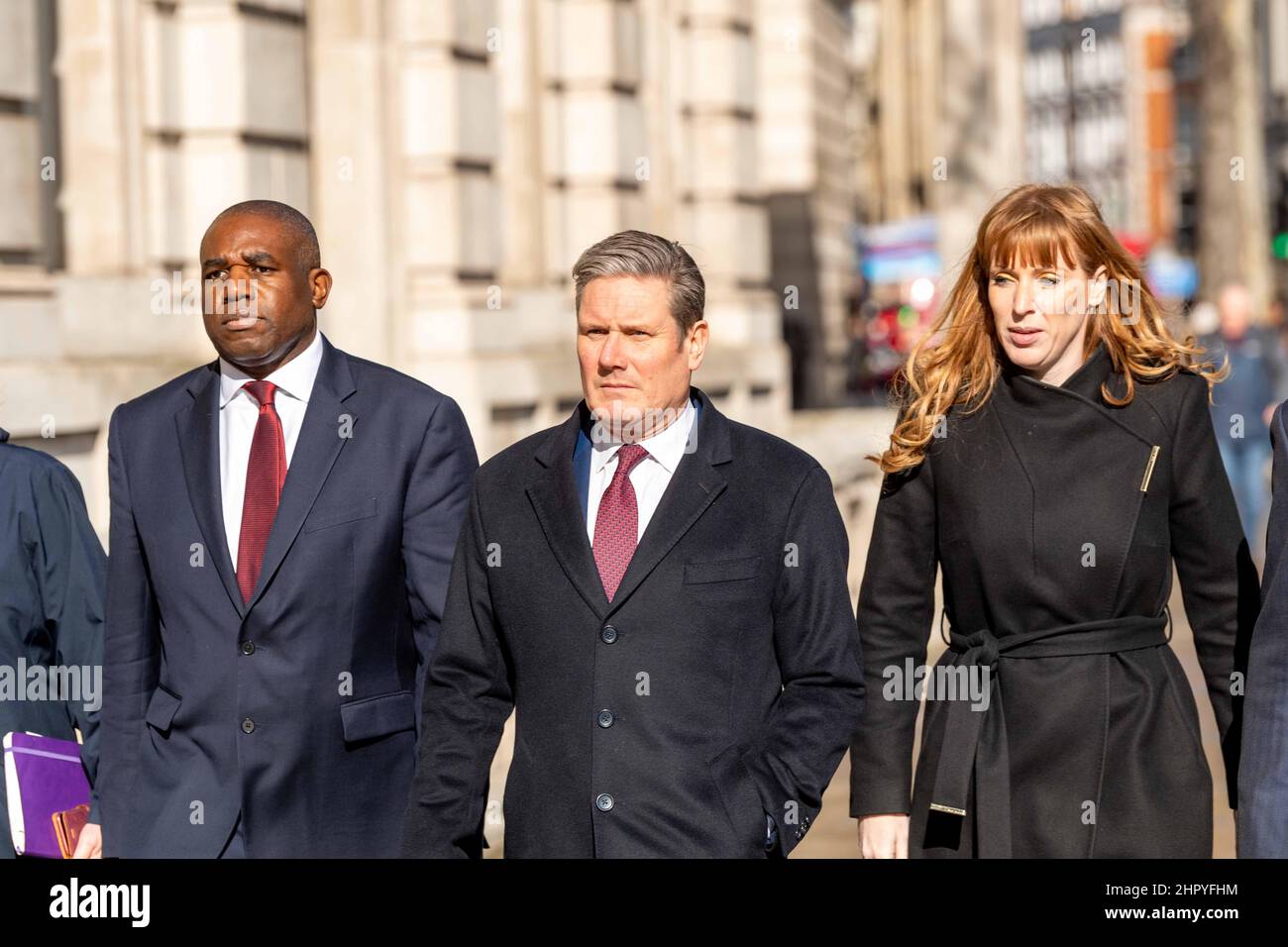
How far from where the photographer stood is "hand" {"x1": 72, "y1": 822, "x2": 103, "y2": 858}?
4.09m

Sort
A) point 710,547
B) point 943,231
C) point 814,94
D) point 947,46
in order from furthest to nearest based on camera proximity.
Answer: point 947,46, point 943,231, point 814,94, point 710,547

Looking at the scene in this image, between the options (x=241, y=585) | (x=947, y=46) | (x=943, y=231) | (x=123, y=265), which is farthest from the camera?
(x=947, y=46)

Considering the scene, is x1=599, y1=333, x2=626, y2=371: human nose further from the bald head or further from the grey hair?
the bald head

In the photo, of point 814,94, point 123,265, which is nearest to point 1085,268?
point 123,265

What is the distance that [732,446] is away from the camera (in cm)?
370

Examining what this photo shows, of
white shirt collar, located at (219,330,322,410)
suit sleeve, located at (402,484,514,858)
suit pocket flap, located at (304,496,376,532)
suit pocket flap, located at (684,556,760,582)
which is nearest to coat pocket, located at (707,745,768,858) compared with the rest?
suit pocket flap, located at (684,556,760,582)

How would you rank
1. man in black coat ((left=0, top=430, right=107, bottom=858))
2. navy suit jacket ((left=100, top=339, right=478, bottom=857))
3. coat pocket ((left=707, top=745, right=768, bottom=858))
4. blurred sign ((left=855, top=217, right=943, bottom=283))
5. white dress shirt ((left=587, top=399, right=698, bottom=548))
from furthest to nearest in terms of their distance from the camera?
blurred sign ((left=855, top=217, right=943, bottom=283))
man in black coat ((left=0, top=430, right=107, bottom=858))
navy suit jacket ((left=100, top=339, right=478, bottom=857))
white dress shirt ((left=587, top=399, right=698, bottom=548))
coat pocket ((left=707, top=745, right=768, bottom=858))

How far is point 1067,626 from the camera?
4.00 meters

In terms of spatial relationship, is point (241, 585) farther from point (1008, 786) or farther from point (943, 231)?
point (943, 231)

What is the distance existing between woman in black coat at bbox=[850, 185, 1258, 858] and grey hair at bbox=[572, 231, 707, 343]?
69 cm

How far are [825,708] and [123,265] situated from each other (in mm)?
6623

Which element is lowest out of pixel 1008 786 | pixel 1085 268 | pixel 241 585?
pixel 1008 786

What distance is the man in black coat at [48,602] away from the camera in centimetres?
421

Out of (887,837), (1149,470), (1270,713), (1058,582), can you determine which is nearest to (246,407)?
(887,837)
